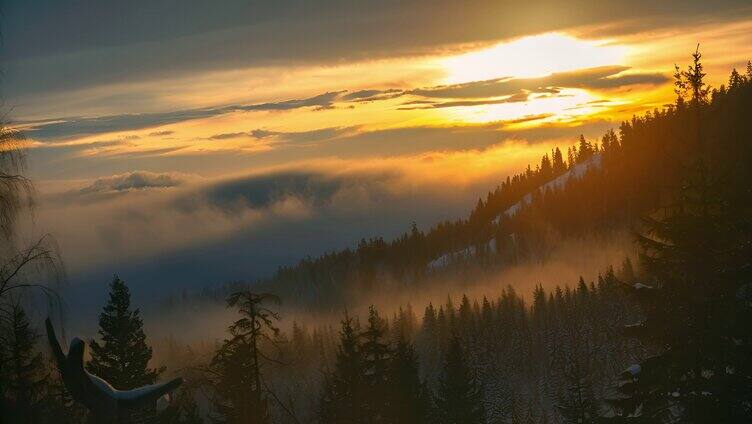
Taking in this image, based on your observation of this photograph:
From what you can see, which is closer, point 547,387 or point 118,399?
point 118,399

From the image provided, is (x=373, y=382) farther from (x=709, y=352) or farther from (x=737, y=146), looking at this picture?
(x=737, y=146)

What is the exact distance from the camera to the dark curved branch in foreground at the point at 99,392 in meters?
13.1

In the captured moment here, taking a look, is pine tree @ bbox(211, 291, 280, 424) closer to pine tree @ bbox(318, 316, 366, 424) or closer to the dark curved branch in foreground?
pine tree @ bbox(318, 316, 366, 424)

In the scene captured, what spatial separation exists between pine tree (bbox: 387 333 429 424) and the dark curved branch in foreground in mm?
24591

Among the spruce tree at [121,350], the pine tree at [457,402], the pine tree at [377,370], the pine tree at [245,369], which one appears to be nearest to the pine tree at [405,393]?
the pine tree at [377,370]

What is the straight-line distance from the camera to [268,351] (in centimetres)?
16925

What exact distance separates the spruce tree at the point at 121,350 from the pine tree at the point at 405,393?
34.4ft

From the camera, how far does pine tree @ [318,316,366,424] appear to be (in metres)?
32.7

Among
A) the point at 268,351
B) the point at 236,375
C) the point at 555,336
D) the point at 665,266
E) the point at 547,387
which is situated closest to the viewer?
the point at 665,266

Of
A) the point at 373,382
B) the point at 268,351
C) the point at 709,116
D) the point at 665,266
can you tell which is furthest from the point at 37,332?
the point at 268,351

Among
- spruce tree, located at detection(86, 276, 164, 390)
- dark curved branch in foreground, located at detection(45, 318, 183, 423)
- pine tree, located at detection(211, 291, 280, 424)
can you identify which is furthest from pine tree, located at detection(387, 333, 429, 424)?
dark curved branch in foreground, located at detection(45, 318, 183, 423)

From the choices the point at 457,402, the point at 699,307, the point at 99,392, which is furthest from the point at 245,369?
the point at 699,307

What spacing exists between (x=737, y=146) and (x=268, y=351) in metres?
114

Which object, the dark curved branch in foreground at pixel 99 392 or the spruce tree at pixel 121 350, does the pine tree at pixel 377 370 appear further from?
the dark curved branch in foreground at pixel 99 392
